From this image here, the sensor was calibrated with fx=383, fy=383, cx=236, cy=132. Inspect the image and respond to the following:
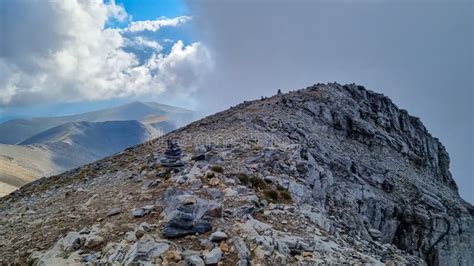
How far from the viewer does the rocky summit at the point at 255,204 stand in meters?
18.3

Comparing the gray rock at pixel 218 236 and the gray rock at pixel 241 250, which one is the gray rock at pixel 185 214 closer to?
the gray rock at pixel 218 236

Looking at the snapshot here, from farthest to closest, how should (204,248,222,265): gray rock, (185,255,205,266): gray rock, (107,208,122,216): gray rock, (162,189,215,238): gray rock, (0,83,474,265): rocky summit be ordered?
1. (107,208,122,216): gray rock
2. (162,189,215,238): gray rock
3. (0,83,474,265): rocky summit
4. (204,248,222,265): gray rock
5. (185,255,205,266): gray rock

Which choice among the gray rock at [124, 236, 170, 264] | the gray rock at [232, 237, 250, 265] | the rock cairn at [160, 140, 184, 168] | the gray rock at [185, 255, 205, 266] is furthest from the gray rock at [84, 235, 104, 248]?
the rock cairn at [160, 140, 184, 168]

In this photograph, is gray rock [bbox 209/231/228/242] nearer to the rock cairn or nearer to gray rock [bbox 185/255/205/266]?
gray rock [bbox 185/255/205/266]

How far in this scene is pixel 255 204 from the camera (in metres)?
21.9

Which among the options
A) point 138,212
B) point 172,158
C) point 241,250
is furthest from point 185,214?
point 172,158

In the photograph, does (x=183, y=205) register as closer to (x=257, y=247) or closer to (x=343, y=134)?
(x=257, y=247)

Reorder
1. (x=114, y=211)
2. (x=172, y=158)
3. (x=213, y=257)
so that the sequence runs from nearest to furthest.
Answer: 1. (x=213, y=257)
2. (x=114, y=211)
3. (x=172, y=158)

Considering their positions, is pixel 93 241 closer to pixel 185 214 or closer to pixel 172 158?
pixel 185 214

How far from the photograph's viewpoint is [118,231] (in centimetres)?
→ 1941

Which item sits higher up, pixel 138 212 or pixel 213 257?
pixel 138 212

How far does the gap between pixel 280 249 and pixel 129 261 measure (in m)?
6.86

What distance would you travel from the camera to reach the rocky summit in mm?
18281

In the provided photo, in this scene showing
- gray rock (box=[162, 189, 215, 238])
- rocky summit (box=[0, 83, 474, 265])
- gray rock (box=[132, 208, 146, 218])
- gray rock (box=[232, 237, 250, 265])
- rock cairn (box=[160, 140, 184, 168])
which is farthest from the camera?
rock cairn (box=[160, 140, 184, 168])
